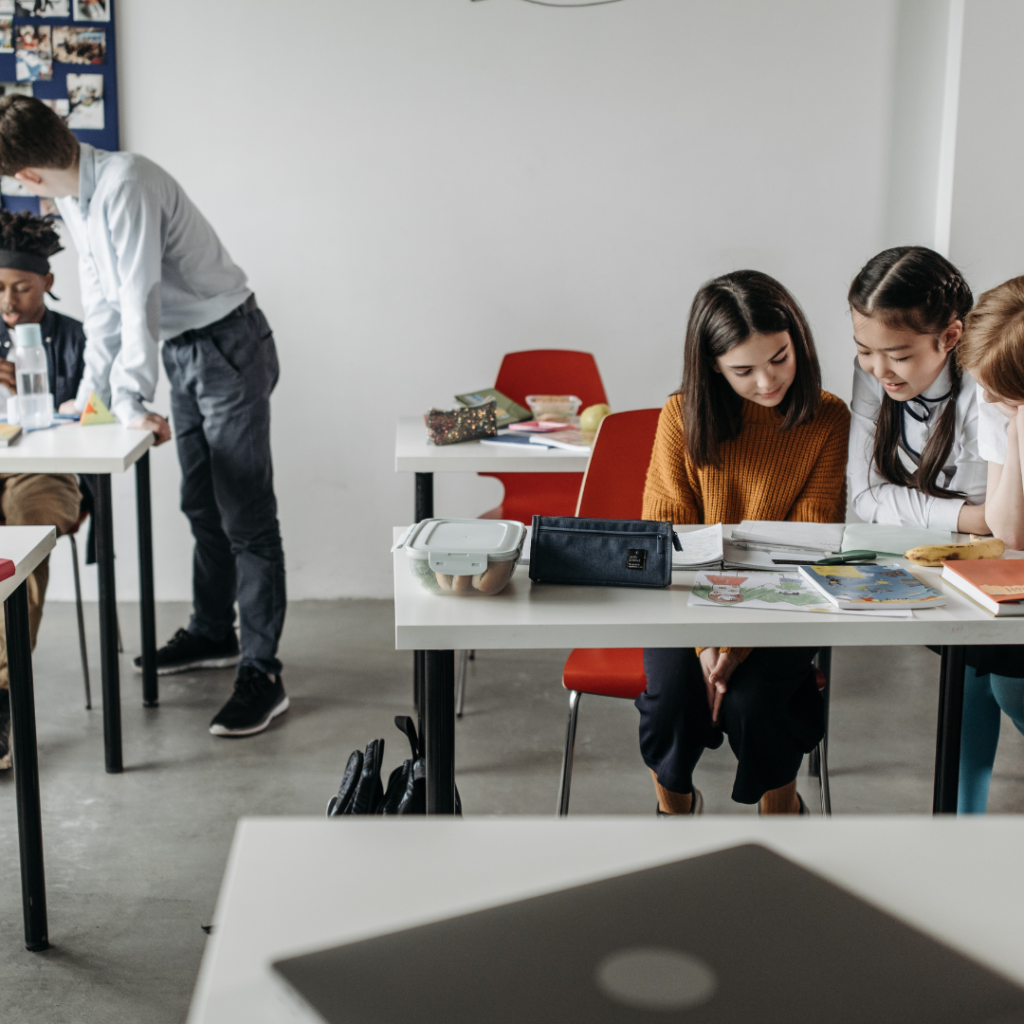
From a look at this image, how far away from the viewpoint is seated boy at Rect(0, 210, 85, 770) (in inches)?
102

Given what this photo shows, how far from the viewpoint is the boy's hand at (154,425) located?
246 centimetres

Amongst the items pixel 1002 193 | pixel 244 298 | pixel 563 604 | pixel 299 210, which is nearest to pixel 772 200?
pixel 1002 193

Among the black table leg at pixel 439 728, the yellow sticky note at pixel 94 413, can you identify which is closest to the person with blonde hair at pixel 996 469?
the black table leg at pixel 439 728

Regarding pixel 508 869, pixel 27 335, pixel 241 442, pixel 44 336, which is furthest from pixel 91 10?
pixel 508 869

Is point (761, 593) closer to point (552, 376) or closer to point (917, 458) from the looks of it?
point (917, 458)

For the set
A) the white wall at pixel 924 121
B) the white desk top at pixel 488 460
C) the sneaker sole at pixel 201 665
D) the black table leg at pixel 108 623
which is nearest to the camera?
the black table leg at pixel 108 623

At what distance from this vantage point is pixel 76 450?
7.36 ft

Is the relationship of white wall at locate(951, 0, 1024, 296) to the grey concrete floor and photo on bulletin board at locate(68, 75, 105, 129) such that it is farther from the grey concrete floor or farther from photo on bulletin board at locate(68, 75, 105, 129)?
photo on bulletin board at locate(68, 75, 105, 129)

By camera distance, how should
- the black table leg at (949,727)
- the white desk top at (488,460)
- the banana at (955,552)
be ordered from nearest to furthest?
the black table leg at (949,727)
the banana at (955,552)
the white desk top at (488,460)

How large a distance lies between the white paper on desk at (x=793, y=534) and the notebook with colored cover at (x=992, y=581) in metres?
0.18

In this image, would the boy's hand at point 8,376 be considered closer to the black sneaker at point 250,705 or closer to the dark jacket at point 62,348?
the dark jacket at point 62,348

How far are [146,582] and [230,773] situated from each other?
58 centimetres

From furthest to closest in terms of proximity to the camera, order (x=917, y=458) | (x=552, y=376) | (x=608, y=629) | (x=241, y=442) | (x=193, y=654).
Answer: (x=552, y=376)
(x=193, y=654)
(x=241, y=442)
(x=917, y=458)
(x=608, y=629)

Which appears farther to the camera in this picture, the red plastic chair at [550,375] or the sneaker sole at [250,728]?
the red plastic chair at [550,375]
